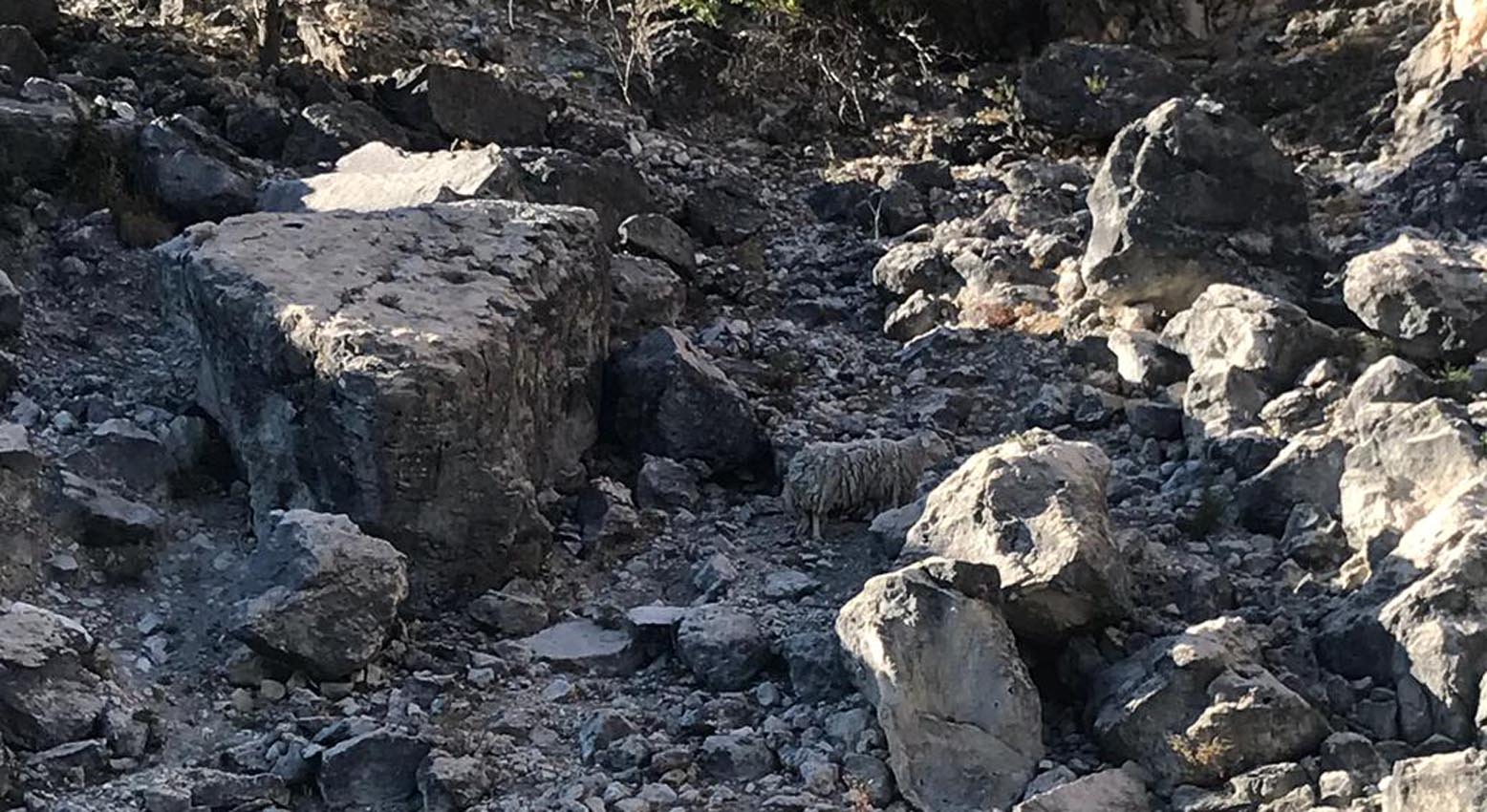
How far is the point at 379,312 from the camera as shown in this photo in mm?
7977

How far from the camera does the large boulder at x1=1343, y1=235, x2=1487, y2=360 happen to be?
8.20 m

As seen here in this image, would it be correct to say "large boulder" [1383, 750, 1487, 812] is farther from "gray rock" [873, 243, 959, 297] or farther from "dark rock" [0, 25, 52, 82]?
"dark rock" [0, 25, 52, 82]

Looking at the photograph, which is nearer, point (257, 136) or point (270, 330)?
point (270, 330)

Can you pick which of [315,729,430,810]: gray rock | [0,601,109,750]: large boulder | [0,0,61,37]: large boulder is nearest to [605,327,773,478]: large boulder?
[315,729,430,810]: gray rock

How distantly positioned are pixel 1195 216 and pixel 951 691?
4173 millimetres

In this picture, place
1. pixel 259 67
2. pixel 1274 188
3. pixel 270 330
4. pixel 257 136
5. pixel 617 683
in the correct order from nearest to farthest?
1. pixel 617 683
2. pixel 270 330
3. pixel 1274 188
4. pixel 257 136
5. pixel 259 67

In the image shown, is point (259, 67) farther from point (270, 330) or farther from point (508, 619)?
point (508, 619)

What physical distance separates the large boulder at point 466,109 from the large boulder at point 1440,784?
807cm

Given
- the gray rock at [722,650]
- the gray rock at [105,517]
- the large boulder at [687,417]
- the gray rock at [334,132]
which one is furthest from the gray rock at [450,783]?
the gray rock at [334,132]

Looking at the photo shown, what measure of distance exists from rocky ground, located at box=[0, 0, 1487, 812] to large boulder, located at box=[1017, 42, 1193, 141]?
4cm

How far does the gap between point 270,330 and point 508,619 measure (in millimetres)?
1830

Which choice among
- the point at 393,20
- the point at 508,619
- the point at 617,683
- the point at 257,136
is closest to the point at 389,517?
the point at 508,619

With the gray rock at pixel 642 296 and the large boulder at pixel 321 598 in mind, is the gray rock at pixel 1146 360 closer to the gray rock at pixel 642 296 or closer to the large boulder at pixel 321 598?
the gray rock at pixel 642 296

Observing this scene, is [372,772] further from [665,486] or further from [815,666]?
[665,486]
